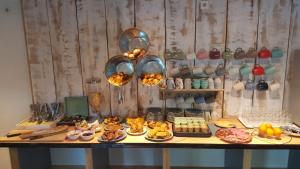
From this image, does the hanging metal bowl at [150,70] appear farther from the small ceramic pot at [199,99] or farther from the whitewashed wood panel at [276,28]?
the whitewashed wood panel at [276,28]

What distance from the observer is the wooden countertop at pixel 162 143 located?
5.59 feet

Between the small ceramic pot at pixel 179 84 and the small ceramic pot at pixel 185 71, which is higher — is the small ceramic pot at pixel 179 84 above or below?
below

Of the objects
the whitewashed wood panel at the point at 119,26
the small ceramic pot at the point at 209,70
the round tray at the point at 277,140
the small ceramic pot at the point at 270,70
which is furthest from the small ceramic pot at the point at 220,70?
the whitewashed wood panel at the point at 119,26

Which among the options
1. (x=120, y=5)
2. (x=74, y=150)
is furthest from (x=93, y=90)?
(x=120, y=5)

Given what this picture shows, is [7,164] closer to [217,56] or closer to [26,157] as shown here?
[26,157]

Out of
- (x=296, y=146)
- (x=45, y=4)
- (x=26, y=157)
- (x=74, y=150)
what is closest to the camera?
(x=296, y=146)

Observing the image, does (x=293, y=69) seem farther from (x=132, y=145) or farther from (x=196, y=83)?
(x=132, y=145)

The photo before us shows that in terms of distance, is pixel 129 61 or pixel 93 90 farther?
pixel 93 90

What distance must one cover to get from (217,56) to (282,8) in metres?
0.64

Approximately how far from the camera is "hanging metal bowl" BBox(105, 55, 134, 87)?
2.01m

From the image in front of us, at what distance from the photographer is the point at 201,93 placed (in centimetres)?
218

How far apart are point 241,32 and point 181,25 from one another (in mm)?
499

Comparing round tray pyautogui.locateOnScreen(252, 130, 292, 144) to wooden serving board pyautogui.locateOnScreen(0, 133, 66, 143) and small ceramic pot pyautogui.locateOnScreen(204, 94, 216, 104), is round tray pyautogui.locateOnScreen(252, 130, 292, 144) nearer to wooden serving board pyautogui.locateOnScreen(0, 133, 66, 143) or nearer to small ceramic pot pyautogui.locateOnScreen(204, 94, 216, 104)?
small ceramic pot pyautogui.locateOnScreen(204, 94, 216, 104)

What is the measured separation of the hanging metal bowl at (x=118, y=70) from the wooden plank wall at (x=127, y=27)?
18 centimetres
